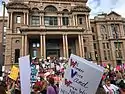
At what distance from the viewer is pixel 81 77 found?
441 cm

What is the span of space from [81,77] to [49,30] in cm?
3491

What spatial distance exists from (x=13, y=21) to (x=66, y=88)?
4056 centimetres

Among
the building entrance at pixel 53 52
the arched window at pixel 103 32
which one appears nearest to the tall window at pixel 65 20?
the building entrance at pixel 53 52

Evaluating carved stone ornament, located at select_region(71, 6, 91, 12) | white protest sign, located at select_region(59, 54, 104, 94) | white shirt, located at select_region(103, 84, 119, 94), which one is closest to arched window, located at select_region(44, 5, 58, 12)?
carved stone ornament, located at select_region(71, 6, 91, 12)

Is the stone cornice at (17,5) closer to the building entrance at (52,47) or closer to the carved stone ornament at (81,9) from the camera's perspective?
the building entrance at (52,47)

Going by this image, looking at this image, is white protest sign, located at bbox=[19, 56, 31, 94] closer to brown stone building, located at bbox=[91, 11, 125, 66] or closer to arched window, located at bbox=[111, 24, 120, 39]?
brown stone building, located at bbox=[91, 11, 125, 66]

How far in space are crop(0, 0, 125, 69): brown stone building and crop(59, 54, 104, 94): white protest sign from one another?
33023mm

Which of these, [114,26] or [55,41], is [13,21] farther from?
[114,26]

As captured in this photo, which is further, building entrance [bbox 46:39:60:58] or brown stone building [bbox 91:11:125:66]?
brown stone building [bbox 91:11:125:66]

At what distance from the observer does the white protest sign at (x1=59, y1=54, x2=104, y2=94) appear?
4238 mm

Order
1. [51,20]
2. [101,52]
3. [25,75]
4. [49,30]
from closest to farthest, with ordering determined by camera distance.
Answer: [25,75]
[49,30]
[51,20]
[101,52]

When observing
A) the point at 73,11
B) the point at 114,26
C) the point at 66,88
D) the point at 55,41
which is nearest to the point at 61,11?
the point at 73,11

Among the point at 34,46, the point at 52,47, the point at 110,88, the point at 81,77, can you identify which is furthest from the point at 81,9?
the point at 81,77

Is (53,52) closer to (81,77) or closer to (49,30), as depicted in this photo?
(49,30)
